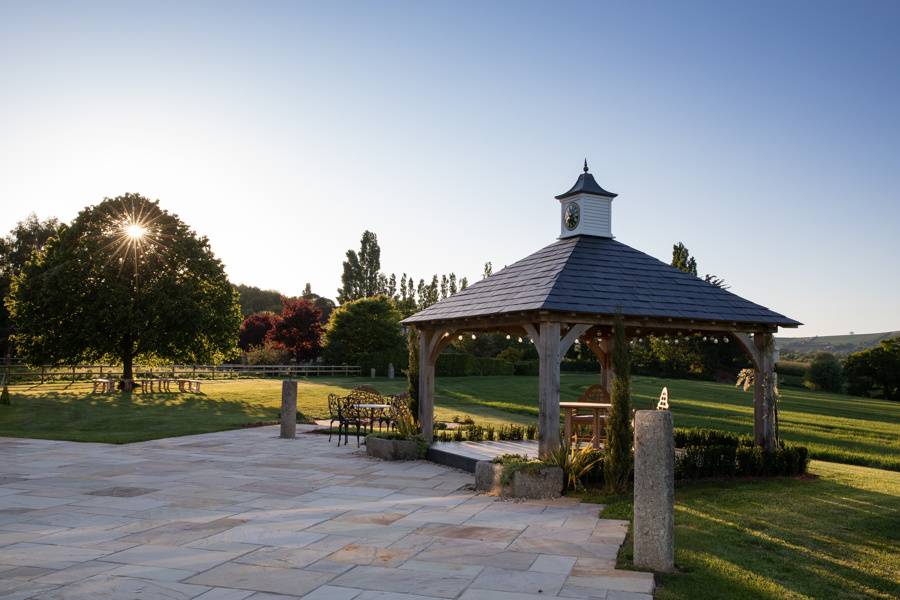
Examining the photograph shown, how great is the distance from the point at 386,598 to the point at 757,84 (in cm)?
1249

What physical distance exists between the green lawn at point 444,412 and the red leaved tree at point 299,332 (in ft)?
52.6

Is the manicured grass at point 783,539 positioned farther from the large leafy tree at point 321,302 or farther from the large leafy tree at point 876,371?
the large leafy tree at point 321,302

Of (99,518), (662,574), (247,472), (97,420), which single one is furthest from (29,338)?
(662,574)

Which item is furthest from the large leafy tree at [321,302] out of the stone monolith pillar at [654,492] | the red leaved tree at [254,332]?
the stone monolith pillar at [654,492]

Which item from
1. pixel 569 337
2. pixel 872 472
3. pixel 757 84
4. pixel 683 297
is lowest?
pixel 872 472

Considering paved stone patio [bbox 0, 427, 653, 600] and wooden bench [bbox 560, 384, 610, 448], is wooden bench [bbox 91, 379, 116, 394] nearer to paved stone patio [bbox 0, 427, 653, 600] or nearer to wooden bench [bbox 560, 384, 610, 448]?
paved stone patio [bbox 0, 427, 653, 600]

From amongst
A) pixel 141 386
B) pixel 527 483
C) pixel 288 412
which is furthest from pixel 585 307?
pixel 141 386

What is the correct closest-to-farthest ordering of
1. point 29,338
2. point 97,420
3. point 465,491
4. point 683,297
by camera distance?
point 465,491 < point 683,297 < point 97,420 < point 29,338

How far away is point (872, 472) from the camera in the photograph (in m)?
13.1

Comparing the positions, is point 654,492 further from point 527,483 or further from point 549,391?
point 549,391

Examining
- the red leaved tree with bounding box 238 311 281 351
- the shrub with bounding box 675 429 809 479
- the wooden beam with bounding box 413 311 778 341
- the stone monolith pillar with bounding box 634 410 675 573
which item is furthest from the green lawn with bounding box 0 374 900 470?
the red leaved tree with bounding box 238 311 281 351

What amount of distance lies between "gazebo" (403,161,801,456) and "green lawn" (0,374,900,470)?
5.23 meters

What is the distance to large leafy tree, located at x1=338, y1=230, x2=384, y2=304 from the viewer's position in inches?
2630

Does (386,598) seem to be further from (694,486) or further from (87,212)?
(87,212)
